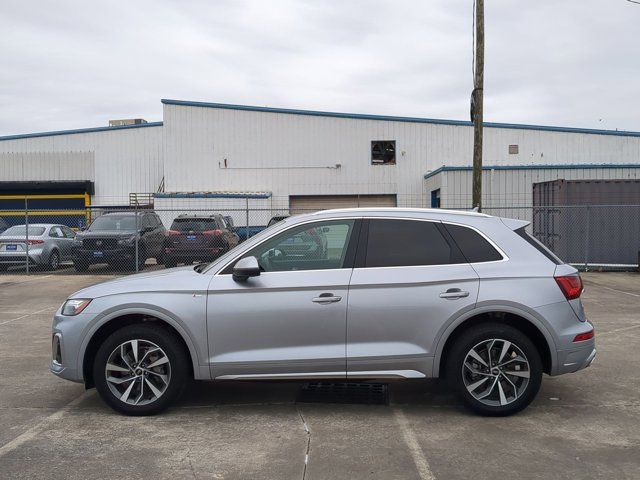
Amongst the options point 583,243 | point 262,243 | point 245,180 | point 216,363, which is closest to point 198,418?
point 216,363

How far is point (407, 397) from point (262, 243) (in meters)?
1.97

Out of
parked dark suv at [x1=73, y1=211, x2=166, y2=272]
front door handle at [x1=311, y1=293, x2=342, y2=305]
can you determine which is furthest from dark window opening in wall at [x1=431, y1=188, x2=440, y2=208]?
front door handle at [x1=311, y1=293, x2=342, y2=305]

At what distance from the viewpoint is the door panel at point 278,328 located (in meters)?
5.09

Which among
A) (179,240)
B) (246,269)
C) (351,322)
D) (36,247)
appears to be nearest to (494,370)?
(351,322)

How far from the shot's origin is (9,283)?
15.6 metres

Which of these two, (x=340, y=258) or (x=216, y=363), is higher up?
(x=340, y=258)

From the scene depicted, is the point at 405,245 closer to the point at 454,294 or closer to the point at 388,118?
the point at 454,294

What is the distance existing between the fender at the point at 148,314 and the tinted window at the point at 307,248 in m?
0.81

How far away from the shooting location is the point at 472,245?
209 inches

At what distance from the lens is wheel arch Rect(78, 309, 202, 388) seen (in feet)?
16.9

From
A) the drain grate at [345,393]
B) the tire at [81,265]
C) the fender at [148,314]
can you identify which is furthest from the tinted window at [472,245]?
the tire at [81,265]

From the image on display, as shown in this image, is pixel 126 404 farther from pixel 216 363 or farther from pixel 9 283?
pixel 9 283

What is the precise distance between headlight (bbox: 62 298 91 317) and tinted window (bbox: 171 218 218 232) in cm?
1115

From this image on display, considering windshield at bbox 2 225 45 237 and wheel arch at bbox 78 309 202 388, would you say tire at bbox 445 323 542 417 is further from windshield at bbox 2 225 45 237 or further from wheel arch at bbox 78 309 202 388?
windshield at bbox 2 225 45 237
